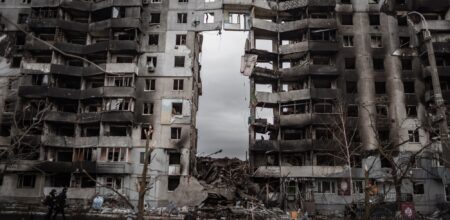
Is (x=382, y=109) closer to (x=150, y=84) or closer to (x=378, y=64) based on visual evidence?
(x=378, y=64)

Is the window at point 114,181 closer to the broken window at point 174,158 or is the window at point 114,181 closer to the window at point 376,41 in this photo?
the broken window at point 174,158

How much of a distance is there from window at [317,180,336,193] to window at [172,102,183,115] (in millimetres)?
17176

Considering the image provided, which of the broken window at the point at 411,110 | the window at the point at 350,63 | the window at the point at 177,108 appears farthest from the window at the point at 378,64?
the window at the point at 177,108

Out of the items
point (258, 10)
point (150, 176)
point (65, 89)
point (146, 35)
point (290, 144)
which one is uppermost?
point (258, 10)

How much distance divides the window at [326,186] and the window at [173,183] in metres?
15.1

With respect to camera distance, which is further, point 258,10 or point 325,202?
point 258,10

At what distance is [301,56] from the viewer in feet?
149

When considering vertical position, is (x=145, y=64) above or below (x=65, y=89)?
above

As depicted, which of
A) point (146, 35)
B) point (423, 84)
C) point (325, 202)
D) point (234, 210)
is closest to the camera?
point (234, 210)

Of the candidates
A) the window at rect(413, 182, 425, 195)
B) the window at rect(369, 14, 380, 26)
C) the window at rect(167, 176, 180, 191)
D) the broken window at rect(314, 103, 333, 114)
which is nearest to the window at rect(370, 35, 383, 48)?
the window at rect(369, 14, 380, 26)

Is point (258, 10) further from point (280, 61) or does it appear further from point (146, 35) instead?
point (146, 35)

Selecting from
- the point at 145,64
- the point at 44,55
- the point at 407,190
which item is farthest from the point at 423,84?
the point at 44,55

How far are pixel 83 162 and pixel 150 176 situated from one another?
24.1 ft

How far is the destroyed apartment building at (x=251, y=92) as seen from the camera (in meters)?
40.1
